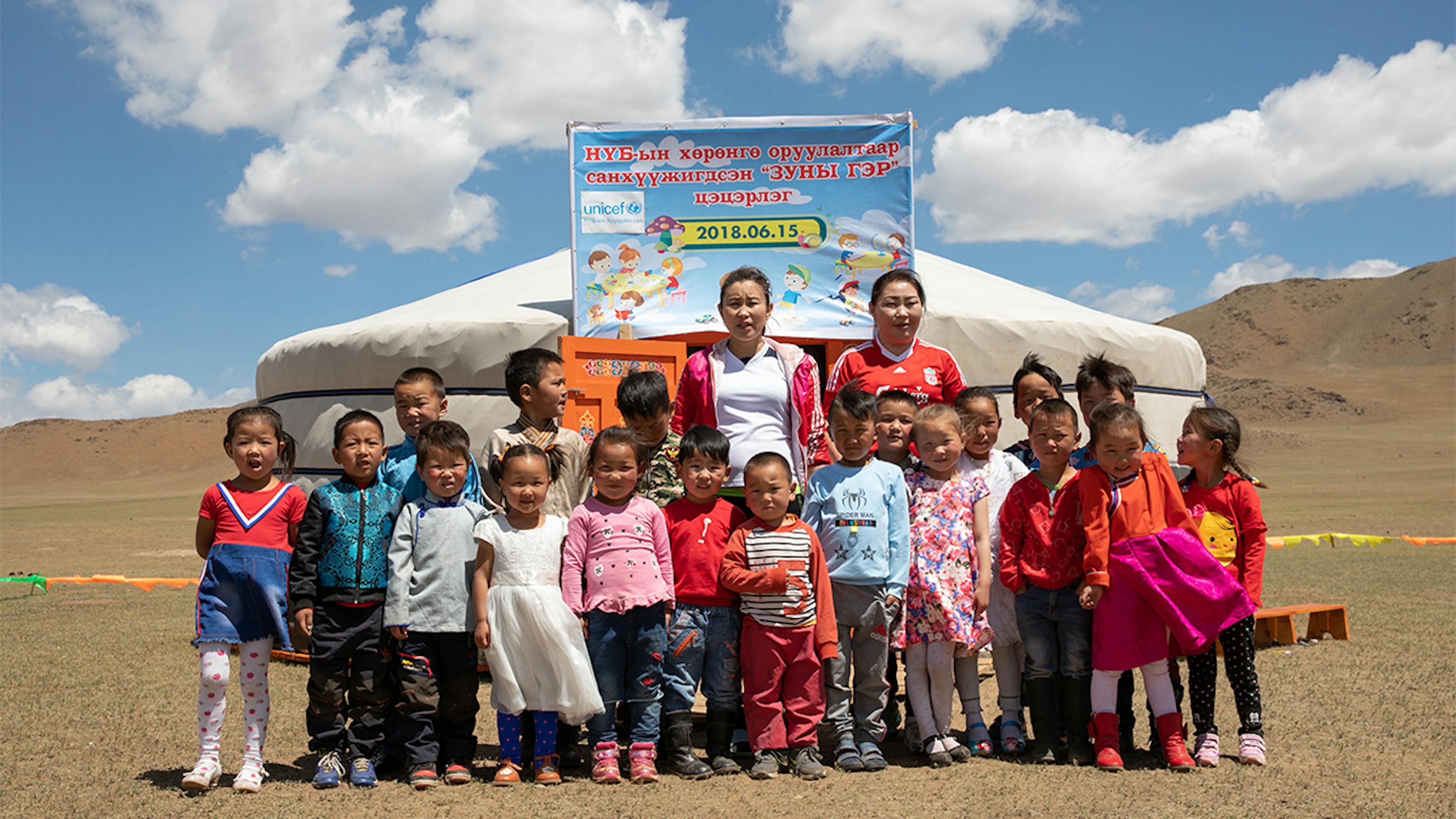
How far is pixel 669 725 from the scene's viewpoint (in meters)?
2.62

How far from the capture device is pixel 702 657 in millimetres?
2615

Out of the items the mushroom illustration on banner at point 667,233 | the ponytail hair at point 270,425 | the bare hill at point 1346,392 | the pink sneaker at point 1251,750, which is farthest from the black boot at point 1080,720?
the bare hill at point 1346,392

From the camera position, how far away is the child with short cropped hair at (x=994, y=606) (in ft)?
8.88

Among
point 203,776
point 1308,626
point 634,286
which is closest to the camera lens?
point 203,776

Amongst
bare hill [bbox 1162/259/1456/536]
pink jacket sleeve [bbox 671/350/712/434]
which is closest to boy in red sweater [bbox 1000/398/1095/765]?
pink jacket sleeve [bbox 671/350/712/434]

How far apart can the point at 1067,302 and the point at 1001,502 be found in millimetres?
3790

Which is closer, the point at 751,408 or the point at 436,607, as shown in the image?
the point at 436,607

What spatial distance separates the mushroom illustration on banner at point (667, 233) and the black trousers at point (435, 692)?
247 cm

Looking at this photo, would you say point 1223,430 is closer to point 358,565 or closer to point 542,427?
point 542,427

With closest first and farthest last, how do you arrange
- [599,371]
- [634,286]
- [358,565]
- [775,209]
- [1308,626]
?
[358,565], [599,371], [1308,626], [634,286], [775,209]

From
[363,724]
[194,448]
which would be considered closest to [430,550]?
[363,724]

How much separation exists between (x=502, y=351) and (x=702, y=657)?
249 cm

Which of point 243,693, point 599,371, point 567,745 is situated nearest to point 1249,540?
point 567,745

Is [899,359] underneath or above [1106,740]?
above
